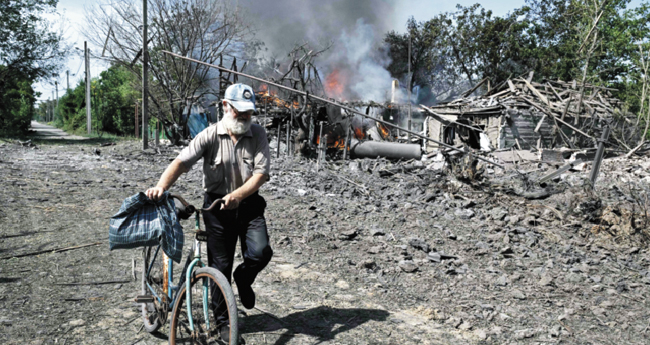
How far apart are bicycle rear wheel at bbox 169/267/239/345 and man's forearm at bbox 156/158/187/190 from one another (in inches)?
23.3

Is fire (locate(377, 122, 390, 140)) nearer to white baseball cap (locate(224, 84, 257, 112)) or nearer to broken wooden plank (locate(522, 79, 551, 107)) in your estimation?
broken wooden plank (locate(522, 79, 551, 107))

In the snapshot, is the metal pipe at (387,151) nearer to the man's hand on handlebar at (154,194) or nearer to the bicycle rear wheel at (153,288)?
the bicycle rear wheel at (153,288)

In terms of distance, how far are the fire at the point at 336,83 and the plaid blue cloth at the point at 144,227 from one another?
37.9 meters

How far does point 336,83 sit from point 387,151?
27.1 metres

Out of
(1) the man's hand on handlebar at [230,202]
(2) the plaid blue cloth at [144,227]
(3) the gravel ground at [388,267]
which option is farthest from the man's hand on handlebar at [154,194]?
(3) the gravel ground at [388,267]

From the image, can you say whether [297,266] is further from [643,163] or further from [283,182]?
[643,163]

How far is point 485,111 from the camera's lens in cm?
2017

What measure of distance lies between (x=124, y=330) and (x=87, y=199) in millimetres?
5833

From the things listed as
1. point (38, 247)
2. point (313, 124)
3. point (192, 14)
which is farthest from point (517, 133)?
point (38, 247)

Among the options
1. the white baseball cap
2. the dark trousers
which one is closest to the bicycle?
the dark trousers

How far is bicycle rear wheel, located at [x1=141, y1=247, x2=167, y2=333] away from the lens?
10.6 feet

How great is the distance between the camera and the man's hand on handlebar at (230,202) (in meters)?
2.93

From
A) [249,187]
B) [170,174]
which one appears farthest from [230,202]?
[170,174]

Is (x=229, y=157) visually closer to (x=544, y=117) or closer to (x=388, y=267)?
(x=388, y=267)
